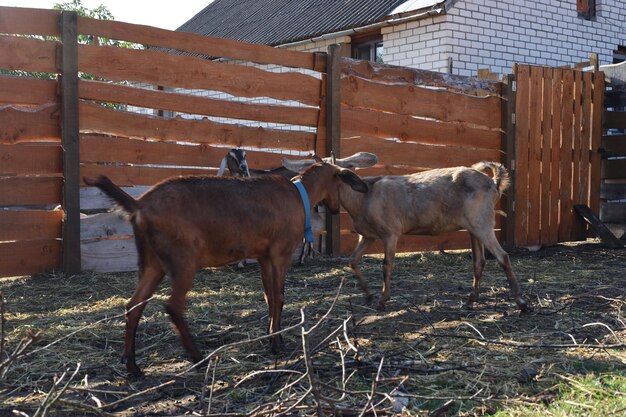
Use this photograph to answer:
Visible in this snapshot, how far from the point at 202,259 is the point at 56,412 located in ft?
4.27

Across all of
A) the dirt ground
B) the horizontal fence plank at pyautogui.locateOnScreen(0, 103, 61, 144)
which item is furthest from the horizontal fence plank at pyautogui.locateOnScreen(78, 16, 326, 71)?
the dirt ground

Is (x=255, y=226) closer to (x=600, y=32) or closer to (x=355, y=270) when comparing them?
(x=355, y=270)

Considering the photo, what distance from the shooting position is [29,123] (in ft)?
24.7

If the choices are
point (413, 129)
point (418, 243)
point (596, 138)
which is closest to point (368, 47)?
point (596, 138)

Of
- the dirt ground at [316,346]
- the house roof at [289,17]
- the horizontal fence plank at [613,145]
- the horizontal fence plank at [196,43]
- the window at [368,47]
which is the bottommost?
the dirt ground at [316,346]

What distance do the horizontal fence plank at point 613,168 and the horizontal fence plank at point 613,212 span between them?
1.43 ft

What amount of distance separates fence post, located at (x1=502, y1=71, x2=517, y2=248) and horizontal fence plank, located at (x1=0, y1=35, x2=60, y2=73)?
6398mm

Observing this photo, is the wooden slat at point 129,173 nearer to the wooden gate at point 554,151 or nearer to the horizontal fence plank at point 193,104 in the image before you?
the horizontal fence plank at point 193,104

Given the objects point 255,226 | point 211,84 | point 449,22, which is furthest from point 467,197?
point 449,22

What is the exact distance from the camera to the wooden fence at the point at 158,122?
7531 millimetres

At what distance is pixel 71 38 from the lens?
25.1 ft

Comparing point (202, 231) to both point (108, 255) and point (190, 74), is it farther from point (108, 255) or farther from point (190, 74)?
point (190, 74)

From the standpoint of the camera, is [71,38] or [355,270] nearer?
[355,270]

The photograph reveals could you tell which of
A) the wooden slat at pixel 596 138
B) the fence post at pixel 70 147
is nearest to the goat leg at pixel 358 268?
the fence post at pixel 70 147
